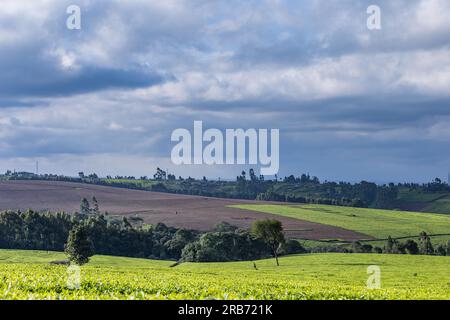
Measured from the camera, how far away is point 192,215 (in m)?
184

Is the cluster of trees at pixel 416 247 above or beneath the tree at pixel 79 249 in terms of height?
beneath

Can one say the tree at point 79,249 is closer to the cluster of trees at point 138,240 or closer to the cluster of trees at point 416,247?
the cluster of trees at point 138,240

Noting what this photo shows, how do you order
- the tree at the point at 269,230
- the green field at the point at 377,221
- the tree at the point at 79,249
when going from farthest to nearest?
1. the green field at the point at 377,221
2. the tree at the point at 269,230
3. the tree at the point at 79,249

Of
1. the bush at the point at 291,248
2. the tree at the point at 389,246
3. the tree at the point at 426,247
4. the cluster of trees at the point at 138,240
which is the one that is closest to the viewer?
the tree at the point at 389,246

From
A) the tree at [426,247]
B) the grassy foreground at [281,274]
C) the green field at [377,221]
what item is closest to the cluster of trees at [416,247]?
the tree at [426,247]

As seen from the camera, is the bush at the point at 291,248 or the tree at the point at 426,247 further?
the tree at the point at 426,247

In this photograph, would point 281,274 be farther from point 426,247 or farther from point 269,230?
point 426,247

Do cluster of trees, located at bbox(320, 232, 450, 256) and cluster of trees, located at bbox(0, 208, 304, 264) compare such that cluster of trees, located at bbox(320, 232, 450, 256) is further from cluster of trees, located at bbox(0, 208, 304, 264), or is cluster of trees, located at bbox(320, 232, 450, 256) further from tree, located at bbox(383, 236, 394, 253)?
cluster of trees, located at bbox(0, 208, 304, 264)

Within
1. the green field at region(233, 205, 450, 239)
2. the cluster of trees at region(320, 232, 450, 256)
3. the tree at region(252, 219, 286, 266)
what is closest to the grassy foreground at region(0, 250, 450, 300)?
the tree at region(252, 219, 286, 266)

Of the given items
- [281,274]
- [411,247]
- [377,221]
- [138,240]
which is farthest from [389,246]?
[281,274]
